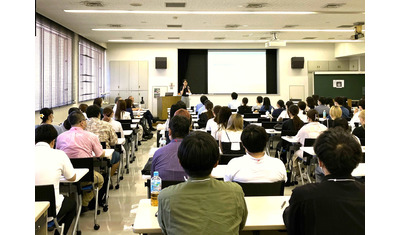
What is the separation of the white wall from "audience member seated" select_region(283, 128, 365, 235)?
614 inches

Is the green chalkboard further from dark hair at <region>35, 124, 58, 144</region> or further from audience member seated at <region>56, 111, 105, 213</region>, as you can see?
dark hair at <region>35, 124, 58, 144</region>

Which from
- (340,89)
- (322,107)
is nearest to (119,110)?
(322,107)

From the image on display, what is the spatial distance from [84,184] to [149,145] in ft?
19.8

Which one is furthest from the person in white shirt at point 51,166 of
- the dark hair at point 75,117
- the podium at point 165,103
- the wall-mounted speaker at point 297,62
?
the wall-mounted speaker at point 297,62

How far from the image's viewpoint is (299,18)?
10.5 m

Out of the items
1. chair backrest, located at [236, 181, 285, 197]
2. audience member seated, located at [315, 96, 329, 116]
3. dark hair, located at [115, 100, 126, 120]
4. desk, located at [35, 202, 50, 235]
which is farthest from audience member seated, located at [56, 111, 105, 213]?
audience member seated, located at [315, 96, 329, 116]

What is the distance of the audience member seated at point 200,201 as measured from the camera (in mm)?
1854

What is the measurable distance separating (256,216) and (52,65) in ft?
31.0

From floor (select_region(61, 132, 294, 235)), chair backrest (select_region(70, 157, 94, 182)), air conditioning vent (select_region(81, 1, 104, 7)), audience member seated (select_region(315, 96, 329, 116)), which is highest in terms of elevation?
air conditioning vent (select_region(81, 1, 104, 7))

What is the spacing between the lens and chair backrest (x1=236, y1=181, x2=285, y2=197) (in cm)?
279

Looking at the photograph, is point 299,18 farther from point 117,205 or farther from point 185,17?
point 117,205

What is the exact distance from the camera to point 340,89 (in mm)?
16938
